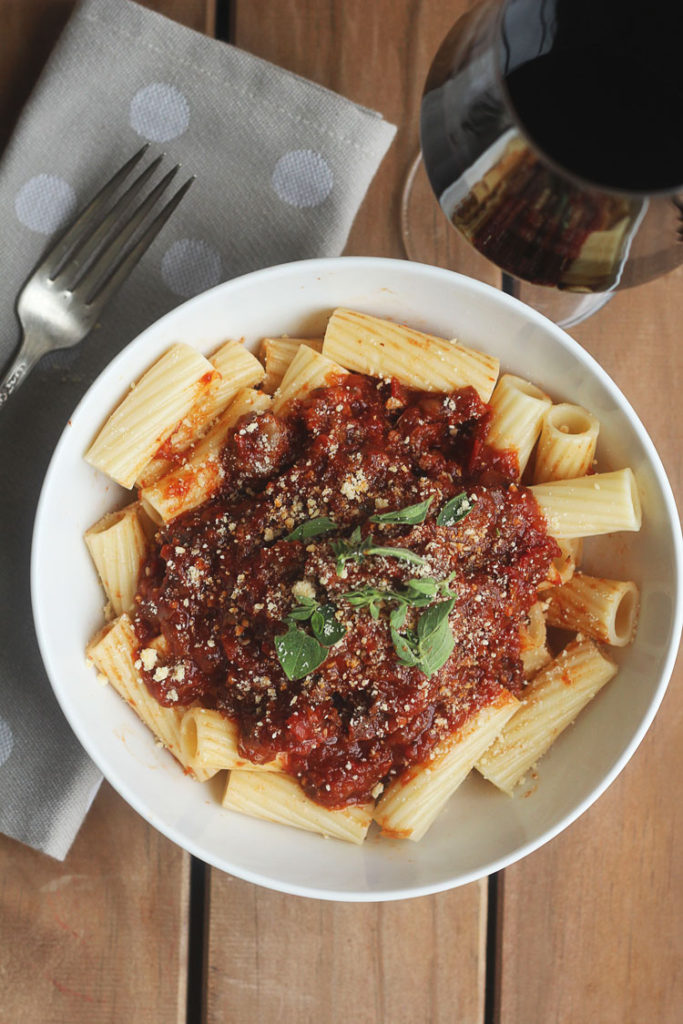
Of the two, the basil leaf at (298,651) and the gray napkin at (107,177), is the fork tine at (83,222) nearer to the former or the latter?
the gray napkin at (107,177)

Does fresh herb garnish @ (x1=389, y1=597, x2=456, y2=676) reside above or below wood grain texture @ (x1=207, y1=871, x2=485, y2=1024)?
above

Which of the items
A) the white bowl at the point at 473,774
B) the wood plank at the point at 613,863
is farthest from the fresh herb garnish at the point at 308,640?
the wood plank at the point at 613,863

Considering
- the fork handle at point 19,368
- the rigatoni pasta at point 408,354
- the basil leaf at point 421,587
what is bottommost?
the basil leaf at point 421,587

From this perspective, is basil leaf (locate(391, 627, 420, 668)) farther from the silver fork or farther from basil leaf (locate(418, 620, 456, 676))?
the silver fork

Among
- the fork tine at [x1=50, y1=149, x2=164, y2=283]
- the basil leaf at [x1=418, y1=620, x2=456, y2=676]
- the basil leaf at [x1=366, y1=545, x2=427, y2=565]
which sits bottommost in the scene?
the basil leaf at [x1=418, y1=620, x2=456, y2=676]

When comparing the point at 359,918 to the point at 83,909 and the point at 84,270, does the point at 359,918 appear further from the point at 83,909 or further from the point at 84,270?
the point at 84,270

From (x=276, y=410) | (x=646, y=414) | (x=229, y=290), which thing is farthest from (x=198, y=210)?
(x=646, y=414)

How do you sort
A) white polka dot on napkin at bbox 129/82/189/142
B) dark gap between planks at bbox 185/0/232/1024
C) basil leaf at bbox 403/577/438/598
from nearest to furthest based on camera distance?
basil leaf at bbox 403/577/438/598 → white polka dot on napkin at bbox 129/82/189/142 → dark gap between planks at bbox 185/0/232/1024

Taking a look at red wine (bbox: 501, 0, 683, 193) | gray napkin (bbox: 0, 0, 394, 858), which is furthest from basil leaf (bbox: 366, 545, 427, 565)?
gray napkin (bbox: 0, 0, 394, 858)
